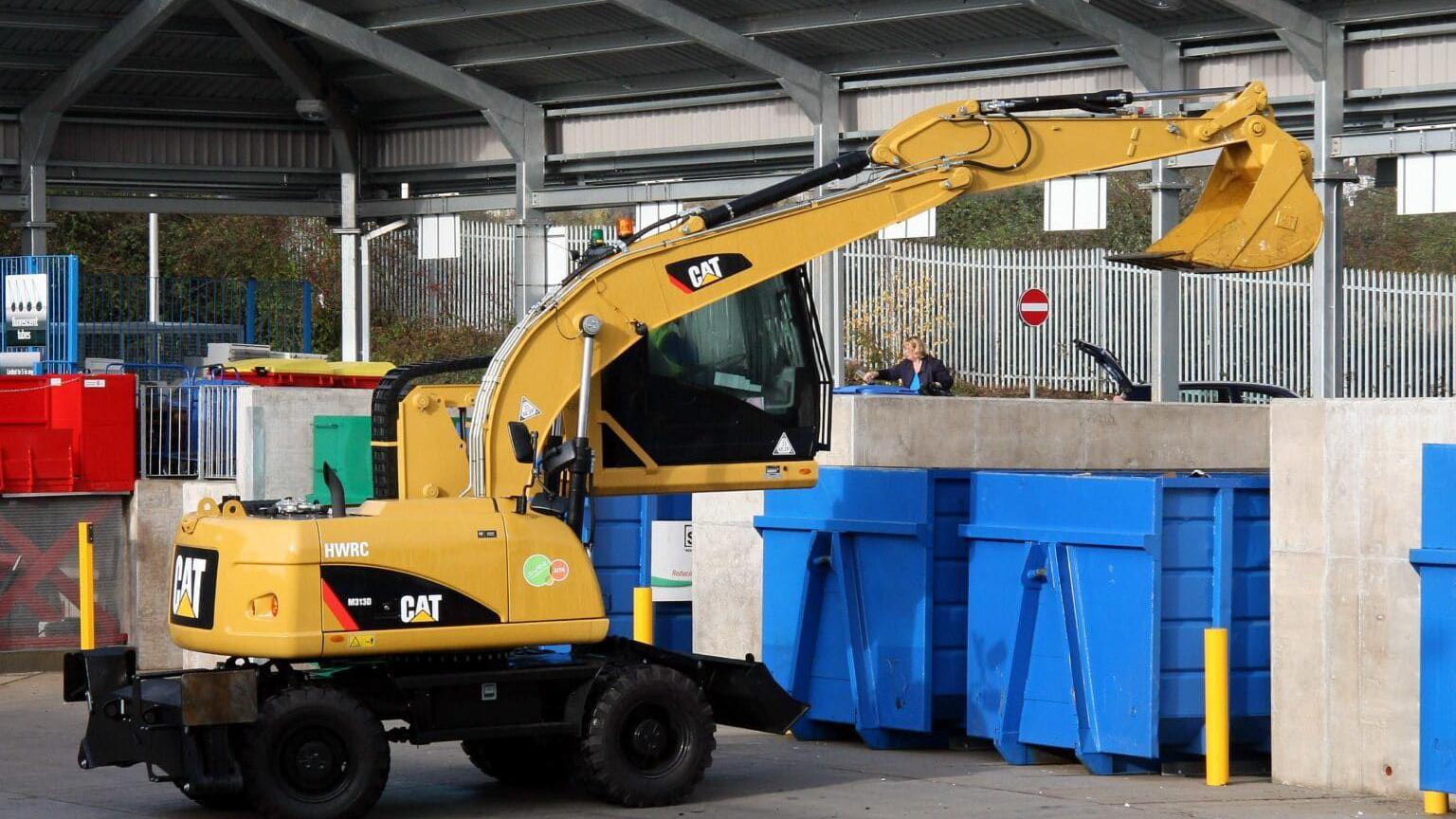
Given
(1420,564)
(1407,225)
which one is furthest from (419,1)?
(1407,225)

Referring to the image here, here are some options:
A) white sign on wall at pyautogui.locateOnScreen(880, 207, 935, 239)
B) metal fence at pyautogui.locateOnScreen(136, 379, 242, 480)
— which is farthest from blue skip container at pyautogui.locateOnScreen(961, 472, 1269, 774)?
white sign on wall at pyautogui.locateOnScreen(880, 207, 935, 239)

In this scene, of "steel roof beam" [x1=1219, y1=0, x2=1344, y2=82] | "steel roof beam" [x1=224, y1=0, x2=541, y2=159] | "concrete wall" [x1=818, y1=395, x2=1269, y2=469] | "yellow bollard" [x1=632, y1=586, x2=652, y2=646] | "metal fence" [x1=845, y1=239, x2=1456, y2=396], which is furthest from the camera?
"metal fence" [x1=845, y1=239, x2=1456, y2=396]

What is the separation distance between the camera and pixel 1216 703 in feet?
35.4

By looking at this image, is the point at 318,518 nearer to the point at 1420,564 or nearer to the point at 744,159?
the point at 1420,564

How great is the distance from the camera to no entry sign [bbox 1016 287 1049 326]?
28594 millimetres

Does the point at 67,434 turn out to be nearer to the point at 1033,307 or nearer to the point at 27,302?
the point at 27,302

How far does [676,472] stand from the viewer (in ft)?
35.6

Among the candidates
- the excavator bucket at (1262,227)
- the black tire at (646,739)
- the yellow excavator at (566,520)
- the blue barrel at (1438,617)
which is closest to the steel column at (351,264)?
the yellow excavator at (566,520)

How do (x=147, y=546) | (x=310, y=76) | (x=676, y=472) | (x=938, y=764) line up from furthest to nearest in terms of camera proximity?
(x=310, y=76) → (x=147, y=546) → (x=938, y=764) → (x=676, y=472)

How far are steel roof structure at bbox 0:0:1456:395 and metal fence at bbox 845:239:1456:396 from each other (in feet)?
26.6

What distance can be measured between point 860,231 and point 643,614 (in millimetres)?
A: 3456

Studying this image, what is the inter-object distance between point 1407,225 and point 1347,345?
21.0m

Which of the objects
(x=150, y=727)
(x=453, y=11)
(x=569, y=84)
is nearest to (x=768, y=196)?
(x=150, y=727)

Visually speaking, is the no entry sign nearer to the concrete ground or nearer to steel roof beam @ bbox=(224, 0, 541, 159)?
steel roof beam @ bbox=(224, 0, 541, 159)
